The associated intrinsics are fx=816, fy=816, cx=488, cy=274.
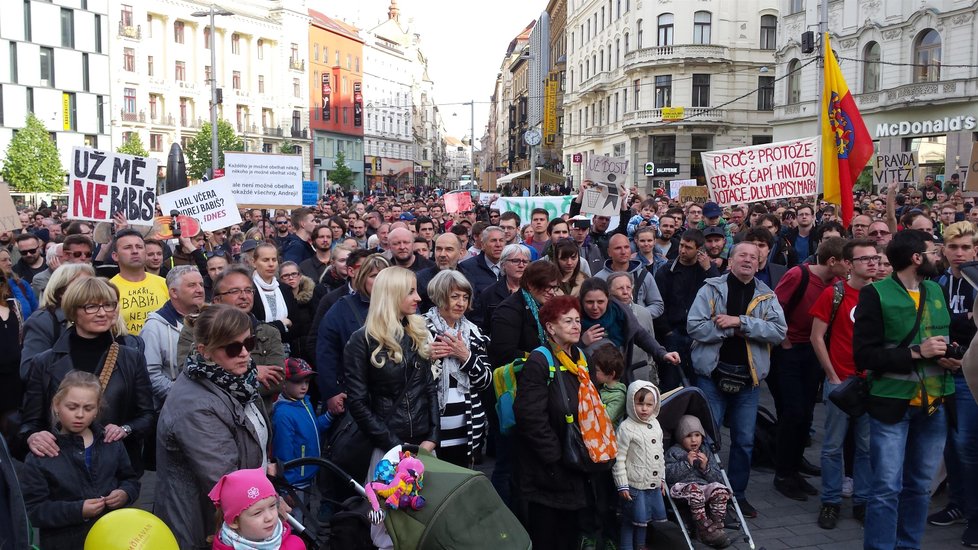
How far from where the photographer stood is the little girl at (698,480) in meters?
5.16

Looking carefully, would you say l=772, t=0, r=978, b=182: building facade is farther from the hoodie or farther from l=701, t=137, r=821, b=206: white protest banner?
the hoodie

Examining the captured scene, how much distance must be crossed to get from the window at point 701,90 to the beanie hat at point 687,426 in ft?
152

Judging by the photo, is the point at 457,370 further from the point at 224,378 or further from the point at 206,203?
the point at 206,203

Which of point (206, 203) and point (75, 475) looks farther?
point (206, 203)

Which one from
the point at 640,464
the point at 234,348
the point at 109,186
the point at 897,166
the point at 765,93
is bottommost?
the point at 640,464

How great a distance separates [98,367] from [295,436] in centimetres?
118

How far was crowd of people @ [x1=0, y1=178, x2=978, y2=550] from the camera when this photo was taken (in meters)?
3.88

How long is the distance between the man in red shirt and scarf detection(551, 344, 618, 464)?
184 centimetres

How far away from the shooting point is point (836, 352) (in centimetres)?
579

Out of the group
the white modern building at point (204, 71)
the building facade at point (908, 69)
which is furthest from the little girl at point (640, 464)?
the white modern building at point (204, 71)

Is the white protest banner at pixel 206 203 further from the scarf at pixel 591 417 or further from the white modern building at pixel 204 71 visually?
the white modern building at pixel 204 71

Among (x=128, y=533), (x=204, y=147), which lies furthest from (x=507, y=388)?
(x=204, y=147)

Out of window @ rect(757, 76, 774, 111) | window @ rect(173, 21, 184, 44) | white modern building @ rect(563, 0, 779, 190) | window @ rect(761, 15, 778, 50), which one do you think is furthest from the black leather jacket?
window @ rect(173, 21, 184, 44)

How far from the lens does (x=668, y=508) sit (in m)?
5.56
